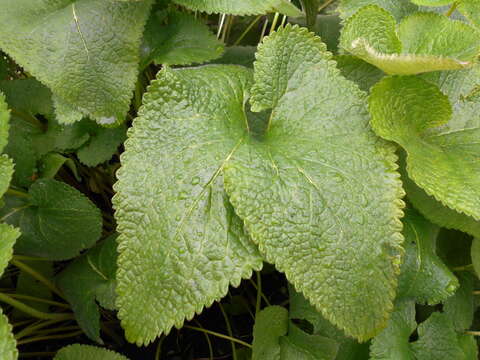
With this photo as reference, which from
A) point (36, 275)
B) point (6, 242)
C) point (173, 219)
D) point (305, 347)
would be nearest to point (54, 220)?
point (36, 275)

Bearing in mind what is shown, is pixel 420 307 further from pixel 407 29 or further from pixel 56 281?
pixel 56 281

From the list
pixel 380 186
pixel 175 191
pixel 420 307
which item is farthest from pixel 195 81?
pixel 420 307

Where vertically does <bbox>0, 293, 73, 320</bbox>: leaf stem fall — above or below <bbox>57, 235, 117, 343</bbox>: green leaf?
below

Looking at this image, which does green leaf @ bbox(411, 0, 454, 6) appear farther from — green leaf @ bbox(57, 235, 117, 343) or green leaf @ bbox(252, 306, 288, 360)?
green leaf @ bbox(57, 235, 117, 343)

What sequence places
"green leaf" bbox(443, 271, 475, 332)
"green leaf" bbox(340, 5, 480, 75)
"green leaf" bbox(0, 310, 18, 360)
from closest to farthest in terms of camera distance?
"green leaf" bbox(0, 310, 18, 360) → "green leaf" bbox(340, 5, 480, 75) → "green leaf" bbox(443, 271, 475, 332)

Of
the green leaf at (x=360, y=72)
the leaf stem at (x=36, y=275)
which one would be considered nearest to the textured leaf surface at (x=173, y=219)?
the green leaf at (x=360, y=72)

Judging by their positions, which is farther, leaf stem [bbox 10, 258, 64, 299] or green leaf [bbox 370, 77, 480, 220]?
A: leaf stem [bbox 10, 258, 64, 299]

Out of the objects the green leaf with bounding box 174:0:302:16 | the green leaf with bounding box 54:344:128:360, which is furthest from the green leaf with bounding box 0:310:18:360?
the green leaf with bounding box 174:0:302:16
